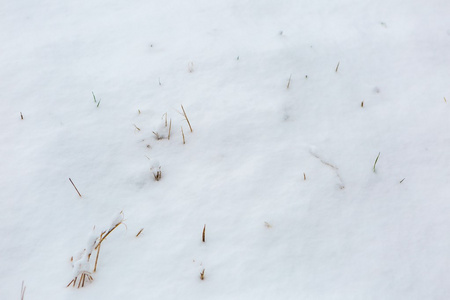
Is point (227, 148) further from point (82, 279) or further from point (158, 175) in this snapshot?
point (82, 279)

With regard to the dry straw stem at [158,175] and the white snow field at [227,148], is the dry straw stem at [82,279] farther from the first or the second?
the dry straw stem at [158,175]

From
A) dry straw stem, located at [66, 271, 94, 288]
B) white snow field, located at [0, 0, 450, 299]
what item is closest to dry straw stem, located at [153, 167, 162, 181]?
white snow field, located at [0, 0, 450, 299]

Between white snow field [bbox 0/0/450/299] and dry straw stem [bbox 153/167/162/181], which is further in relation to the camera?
dry straw stem [bbox 153/167/162/181]

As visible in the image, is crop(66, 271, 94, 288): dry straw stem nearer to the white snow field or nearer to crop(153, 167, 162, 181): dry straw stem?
the white snow field

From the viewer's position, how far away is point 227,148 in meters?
1.87

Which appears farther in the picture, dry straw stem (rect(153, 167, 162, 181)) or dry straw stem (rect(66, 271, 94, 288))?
dry straw stem (rect(153, 167, 162, 181))

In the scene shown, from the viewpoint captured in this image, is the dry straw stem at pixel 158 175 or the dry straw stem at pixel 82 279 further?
the dry straw stem at pixel 158 175

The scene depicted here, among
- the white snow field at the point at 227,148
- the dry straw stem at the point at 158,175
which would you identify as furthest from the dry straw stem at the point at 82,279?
the dry straw stem at the point at 158,175

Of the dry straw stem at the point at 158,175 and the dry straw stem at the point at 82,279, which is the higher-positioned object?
the dry straw stem at the point at 158,175

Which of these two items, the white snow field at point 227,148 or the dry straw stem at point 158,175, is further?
the dry straw stem at point 158,175

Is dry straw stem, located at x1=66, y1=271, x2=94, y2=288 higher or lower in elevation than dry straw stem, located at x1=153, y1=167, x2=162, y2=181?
lower

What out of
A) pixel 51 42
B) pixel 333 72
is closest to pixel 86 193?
pixel 51 42

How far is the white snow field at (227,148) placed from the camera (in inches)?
58.7

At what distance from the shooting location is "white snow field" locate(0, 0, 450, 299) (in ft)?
4.90
